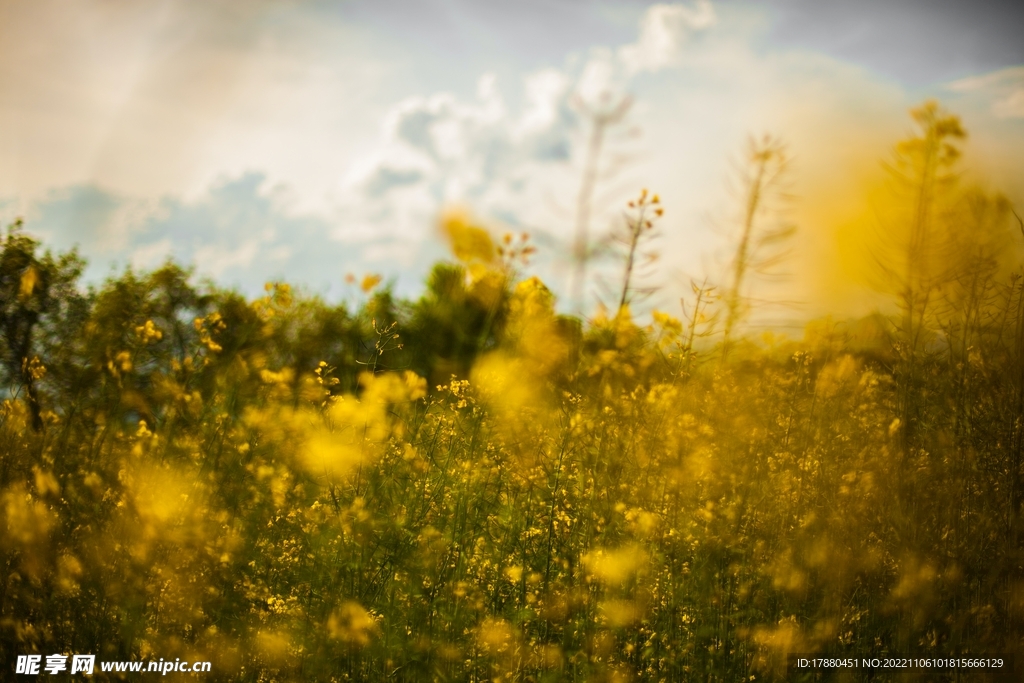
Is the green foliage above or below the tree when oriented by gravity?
below

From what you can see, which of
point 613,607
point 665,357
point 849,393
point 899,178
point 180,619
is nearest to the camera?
point 613,607

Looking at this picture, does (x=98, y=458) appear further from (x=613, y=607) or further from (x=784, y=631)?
(x=784, y=631)

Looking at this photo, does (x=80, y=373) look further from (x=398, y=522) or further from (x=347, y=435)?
(x=398, y=522)

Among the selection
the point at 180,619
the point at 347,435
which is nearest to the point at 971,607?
the point at 347,435

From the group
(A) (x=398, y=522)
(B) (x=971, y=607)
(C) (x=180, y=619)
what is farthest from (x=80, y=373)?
(B) (x=971, y=607)

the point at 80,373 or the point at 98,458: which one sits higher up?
the point at 80,373

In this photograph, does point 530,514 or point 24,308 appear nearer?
point 530,514

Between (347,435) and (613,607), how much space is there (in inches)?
45.3

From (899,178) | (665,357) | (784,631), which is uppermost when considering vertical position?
(899,178)

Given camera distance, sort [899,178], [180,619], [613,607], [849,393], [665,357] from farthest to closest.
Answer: [849,393], [665,357], [899,178], [180,619], [613,607]

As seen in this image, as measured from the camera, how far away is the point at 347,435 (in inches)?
95.8

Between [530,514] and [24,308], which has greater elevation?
[24,308]

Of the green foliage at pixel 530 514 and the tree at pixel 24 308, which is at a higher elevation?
the tree at pixel 24 308

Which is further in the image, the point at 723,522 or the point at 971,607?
the point at 723,522
